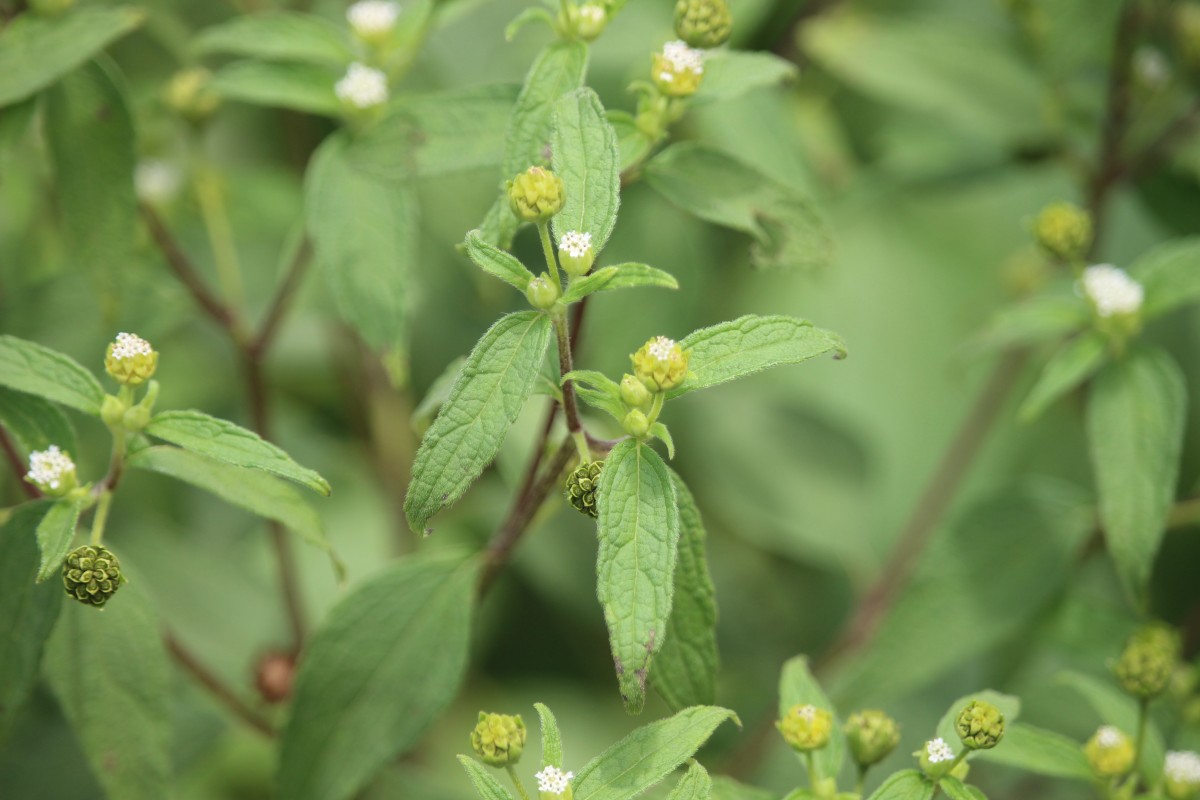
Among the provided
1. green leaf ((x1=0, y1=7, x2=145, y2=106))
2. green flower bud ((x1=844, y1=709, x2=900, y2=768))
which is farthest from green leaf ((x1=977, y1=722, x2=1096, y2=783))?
green leaf ((x1=0, y1=7, x2=145, y2=106))

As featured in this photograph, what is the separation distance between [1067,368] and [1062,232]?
0.69ft

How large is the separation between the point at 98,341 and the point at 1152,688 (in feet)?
4.43

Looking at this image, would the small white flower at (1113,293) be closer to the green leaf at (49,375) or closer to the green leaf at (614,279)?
the green leaf at (614,279)

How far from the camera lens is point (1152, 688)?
1213 millimetres

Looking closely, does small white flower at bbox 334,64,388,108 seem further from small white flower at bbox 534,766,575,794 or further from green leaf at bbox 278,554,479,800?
small white flower at bbox 534,766,575,794

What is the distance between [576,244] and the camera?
1.01 metres

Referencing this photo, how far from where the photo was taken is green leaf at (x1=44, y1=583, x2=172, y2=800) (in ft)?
3.92

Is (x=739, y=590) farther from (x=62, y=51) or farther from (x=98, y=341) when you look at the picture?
(x=62, y=51)

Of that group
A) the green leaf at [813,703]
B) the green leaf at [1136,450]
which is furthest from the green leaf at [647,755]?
the green leaf at [1136,450]

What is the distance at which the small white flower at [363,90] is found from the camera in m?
1.38

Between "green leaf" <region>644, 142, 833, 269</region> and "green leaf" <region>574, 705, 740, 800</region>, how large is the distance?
500 mm

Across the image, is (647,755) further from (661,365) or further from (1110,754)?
(1110,754)

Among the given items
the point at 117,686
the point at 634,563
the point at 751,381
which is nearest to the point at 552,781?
the point at 634,563

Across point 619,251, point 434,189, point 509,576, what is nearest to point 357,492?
point 509,576
